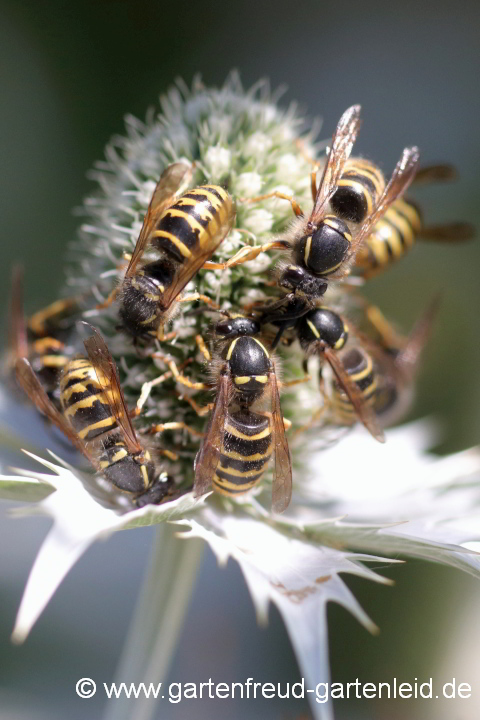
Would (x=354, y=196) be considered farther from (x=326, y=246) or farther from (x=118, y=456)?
(x=118, y=456)

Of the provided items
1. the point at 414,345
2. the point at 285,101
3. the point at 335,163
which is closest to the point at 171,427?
the point at 335,163

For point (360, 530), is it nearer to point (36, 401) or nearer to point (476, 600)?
point (36, 401)

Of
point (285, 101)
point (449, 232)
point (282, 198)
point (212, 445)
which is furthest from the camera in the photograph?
point (285, 101)

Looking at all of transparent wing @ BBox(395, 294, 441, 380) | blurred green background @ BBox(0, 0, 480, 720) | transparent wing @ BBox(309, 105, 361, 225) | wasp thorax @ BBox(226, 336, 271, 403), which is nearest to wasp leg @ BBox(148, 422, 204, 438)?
wasp thorax @ BBox(226, 336, 271, 403)

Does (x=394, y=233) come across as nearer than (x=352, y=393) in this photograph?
No

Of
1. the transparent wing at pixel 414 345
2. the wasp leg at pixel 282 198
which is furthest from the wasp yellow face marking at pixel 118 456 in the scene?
the transparent wing at pixel 414 345

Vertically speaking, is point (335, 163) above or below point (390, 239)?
above

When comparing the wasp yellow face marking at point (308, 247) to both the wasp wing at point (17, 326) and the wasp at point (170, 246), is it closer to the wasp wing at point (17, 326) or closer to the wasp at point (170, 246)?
the wasp at point (170, 246)

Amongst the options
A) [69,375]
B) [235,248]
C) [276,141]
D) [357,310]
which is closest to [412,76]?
[357,310]
